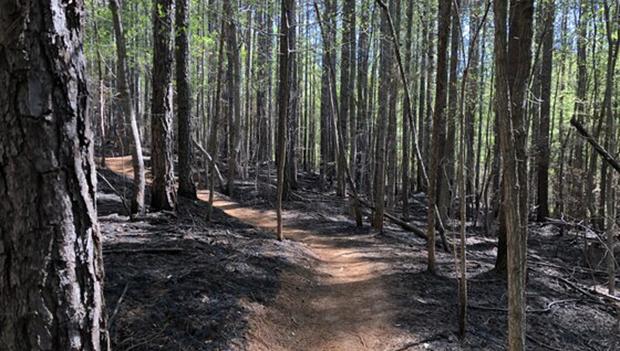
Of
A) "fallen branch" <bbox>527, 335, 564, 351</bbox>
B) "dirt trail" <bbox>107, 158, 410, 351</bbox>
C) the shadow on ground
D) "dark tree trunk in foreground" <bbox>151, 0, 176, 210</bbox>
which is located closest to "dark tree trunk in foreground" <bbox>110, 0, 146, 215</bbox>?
the shadow on ground

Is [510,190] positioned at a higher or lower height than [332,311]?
higher

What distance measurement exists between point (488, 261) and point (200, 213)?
21.5ft

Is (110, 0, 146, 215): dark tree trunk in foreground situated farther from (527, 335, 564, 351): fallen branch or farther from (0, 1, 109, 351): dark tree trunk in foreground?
(527, 335, 564, 351): fallen branch

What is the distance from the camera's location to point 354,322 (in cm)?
583

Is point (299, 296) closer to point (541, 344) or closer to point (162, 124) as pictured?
point (541, 344)

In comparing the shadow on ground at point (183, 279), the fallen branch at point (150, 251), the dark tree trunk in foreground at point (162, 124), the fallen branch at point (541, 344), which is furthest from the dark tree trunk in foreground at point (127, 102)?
the fallen branch at point (541, 344)

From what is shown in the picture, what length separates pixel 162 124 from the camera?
364 inches

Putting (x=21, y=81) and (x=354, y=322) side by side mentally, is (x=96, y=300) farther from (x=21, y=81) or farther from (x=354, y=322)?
(x=354, y=322)

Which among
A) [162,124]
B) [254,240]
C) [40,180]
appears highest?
[162,124]

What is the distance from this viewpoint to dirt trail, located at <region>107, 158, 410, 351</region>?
5.25 meters

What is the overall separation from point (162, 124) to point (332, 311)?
5438 millimetres

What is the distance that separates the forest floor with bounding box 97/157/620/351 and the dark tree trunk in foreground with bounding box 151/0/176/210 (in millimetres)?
555

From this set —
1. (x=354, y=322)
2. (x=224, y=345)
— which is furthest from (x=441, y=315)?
(x=224, y=345)

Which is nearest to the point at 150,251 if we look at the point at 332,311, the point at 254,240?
the point at 332,311
